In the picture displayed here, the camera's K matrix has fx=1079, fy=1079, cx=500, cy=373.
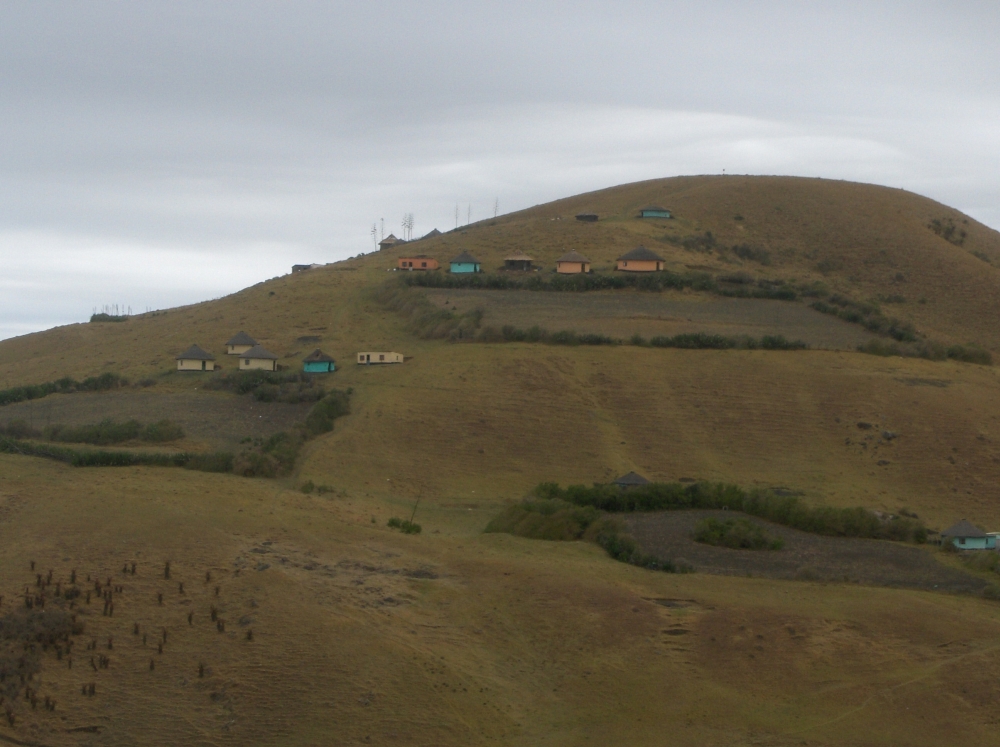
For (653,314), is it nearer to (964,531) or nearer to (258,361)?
(258,361)

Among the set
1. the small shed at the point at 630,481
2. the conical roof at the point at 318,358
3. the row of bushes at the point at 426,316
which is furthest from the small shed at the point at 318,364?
the small shed at the point at 630,481

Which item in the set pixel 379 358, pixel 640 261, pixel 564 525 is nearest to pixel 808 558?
pixel 564 525

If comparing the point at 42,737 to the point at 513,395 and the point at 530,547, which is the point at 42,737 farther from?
the point at 513,395

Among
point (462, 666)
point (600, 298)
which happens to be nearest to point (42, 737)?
point (462, 666)

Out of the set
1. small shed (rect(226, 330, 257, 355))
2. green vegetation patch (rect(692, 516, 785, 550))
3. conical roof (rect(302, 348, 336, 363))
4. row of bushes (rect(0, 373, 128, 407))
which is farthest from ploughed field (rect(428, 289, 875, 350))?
green vegetation patch (rect(692, 516, 785, 550))

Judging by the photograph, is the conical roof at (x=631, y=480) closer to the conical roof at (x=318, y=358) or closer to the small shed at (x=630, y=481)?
the small shed at (x=630, y=481)

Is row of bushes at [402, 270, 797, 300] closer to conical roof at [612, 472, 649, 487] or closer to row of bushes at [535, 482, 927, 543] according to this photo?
conical roof at [612, 472, 649, 487]

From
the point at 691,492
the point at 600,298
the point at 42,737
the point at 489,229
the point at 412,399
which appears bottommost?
the point at 42,737
